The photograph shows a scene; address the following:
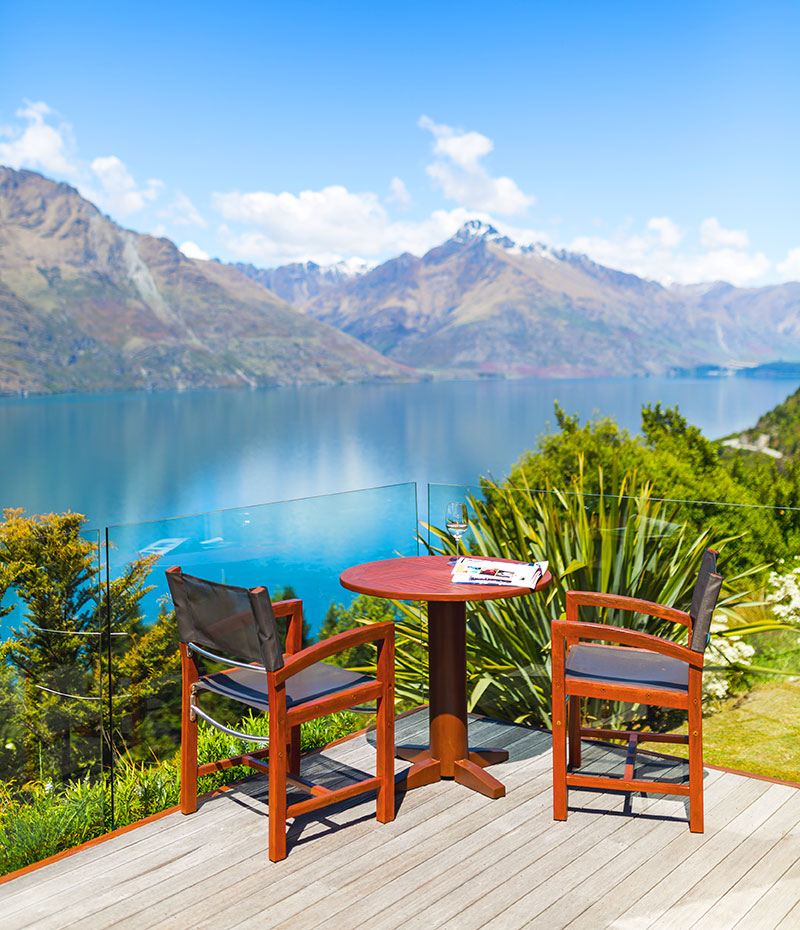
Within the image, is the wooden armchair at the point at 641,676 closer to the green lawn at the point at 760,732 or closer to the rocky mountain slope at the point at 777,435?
the green lawn at the point at 760,732

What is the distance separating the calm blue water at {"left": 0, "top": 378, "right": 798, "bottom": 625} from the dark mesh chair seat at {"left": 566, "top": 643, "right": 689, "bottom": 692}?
4.01ft

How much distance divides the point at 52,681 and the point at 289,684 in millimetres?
787

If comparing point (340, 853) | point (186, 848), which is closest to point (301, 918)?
point (340, 853)

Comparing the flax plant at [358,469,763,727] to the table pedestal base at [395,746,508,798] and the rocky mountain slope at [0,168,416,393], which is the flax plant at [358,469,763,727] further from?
the rocky mountain slope at [0,168,416,393]

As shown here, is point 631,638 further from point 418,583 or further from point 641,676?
point 418,583

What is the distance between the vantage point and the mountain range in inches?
3971

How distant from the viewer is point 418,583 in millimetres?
2900

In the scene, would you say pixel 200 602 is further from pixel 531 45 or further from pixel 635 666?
pixel 531 45

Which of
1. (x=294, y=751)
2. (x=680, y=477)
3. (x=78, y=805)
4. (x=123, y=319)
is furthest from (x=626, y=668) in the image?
(x=123, y=319)

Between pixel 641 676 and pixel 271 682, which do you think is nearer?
pixel 271 682

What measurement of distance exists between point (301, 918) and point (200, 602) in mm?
875

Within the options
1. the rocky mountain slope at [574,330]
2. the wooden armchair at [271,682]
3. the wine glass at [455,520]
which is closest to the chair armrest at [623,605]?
the wine glass at [455,520]

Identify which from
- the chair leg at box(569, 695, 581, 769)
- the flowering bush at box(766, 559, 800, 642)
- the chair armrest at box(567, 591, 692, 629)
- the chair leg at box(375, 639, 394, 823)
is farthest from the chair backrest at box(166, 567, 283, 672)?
the flowering bush at box(766, 559, 800, 642)

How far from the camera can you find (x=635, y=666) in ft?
9.00
